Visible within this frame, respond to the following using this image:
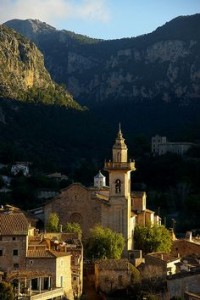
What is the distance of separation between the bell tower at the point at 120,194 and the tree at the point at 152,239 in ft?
2.40

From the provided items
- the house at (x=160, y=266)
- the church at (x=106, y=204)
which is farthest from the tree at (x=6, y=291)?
the church at (x=106, y=204)

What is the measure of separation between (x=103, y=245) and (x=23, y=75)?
100 meters

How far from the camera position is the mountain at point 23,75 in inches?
5728

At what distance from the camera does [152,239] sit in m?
59.8

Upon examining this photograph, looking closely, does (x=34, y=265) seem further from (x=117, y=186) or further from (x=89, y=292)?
(x=117, y=186)

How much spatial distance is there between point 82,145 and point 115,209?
92.5m

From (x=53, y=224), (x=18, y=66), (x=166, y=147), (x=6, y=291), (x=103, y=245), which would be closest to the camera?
(x=6, y=291)

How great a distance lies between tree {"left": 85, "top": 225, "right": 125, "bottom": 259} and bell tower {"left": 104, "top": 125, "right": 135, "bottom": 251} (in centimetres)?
380

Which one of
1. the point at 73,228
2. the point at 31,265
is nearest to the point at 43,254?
the point at 31,265

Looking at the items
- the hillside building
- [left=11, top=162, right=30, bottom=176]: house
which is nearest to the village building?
[left=11, top=162, right=30, bottom=176]: house

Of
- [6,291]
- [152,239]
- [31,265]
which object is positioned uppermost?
[152,239]

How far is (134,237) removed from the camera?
6072 centimetres

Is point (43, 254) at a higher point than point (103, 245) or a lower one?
lower

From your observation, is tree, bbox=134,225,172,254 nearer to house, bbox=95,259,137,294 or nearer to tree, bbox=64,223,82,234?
tree, bbox=64,223,82,234
